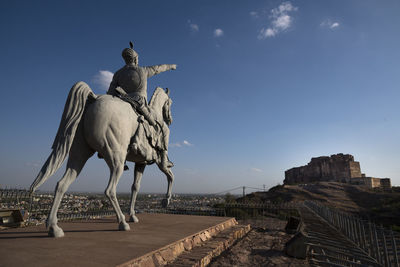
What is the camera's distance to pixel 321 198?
28.1 m

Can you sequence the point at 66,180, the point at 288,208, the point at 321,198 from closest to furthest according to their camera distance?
the point at 66,180 → the point at 288,208 → the point at 321,198

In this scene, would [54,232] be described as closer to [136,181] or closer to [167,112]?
[136,181]

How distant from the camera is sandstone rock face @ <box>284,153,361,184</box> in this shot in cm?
7394

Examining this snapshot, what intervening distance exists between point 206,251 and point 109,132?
2677 millimetres

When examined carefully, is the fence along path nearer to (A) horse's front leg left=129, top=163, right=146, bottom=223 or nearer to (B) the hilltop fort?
(A) horse's front leg left=129, top=163, right=146, bottom=223

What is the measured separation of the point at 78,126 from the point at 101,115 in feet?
1.58

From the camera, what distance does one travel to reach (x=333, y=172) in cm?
7750

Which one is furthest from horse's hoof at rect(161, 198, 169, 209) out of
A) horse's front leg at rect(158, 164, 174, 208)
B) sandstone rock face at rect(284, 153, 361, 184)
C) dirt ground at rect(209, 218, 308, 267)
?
sandstone rock face at rect(284, 153, 361, 184)

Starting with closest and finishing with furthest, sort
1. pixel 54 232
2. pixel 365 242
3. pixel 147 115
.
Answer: pixel 54 232
pixel 365 242
pixel 147 115

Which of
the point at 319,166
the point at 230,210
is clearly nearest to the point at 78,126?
the point at 230,210

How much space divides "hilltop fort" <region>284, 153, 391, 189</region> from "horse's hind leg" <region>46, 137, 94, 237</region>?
251ft

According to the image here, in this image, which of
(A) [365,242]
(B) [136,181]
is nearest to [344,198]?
(A) [365,242]

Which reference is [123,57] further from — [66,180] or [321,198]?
[321,198]

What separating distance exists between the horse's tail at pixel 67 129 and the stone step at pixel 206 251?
231cm
